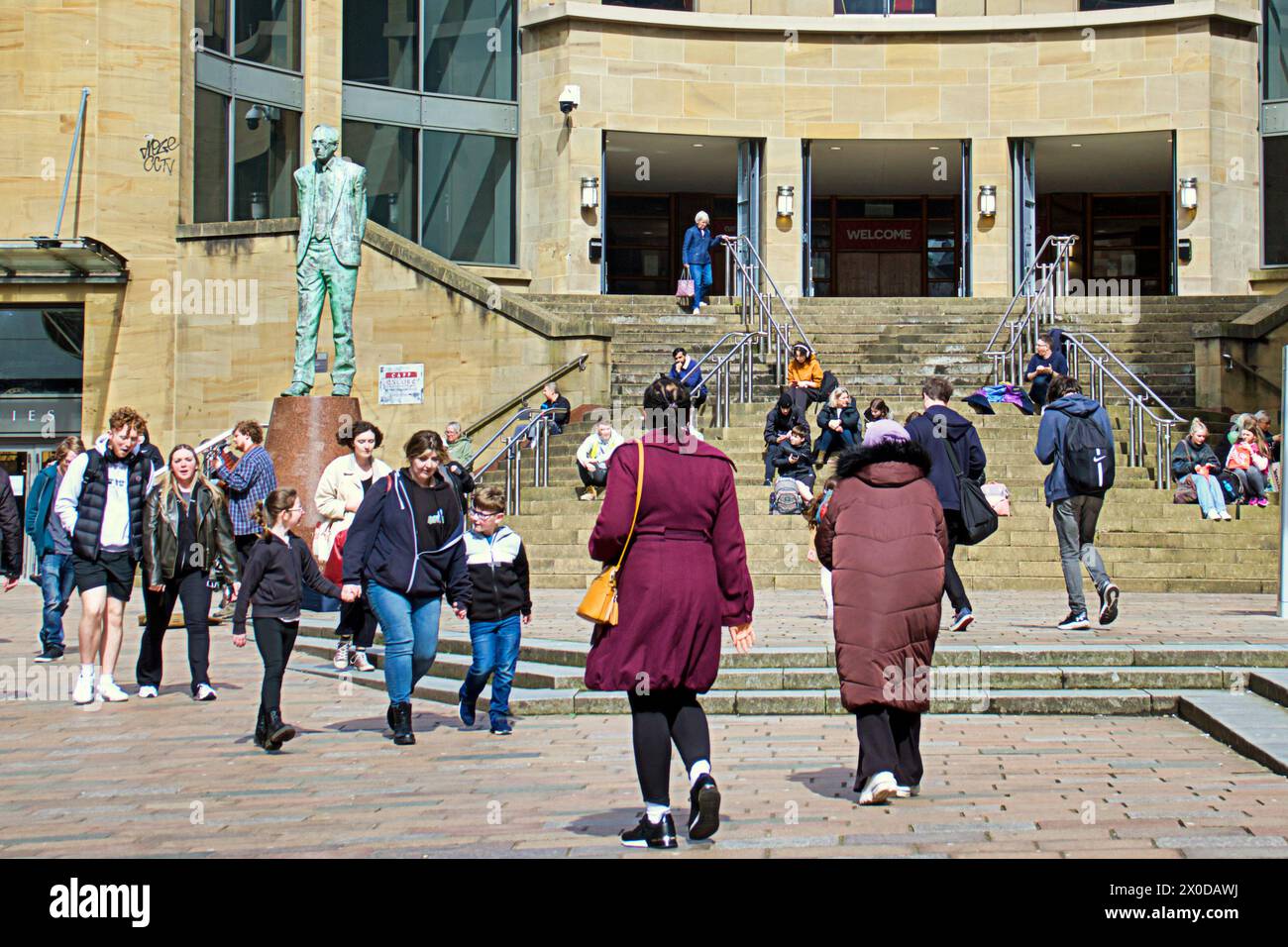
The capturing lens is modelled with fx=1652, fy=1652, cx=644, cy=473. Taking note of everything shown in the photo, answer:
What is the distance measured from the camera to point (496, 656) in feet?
31.4

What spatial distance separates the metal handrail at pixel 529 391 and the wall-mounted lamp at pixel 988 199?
32.4 ft

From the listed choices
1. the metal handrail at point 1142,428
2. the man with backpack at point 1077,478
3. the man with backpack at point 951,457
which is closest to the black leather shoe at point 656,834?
the man with backpack at point 951,457

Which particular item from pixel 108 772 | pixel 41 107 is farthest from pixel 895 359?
pixel 108 772

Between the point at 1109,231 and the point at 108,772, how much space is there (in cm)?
2876

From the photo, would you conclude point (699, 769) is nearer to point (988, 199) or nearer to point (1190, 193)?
point (988, 199)

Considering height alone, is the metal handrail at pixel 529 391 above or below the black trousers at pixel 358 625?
above

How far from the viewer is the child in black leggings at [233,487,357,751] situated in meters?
9.04

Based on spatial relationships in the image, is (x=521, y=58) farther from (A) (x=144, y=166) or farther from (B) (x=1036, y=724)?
(B) (x=1036, y=724)

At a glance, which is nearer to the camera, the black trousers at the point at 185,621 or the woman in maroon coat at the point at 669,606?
the woman in maroon coat at the point at 669,606

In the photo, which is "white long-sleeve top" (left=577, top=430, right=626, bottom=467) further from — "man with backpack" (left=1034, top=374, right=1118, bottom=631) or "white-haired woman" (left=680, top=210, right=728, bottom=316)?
"white-haired woman" (left=680, top=210, right=728, bottom=316)

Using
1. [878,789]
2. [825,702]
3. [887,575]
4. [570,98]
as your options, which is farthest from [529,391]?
[878,789]

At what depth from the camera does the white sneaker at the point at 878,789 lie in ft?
23.4

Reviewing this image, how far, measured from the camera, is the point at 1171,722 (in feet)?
31.2

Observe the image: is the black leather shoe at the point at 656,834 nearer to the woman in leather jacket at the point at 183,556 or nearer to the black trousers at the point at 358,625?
the woman in leather jacket at the point at 183,556
